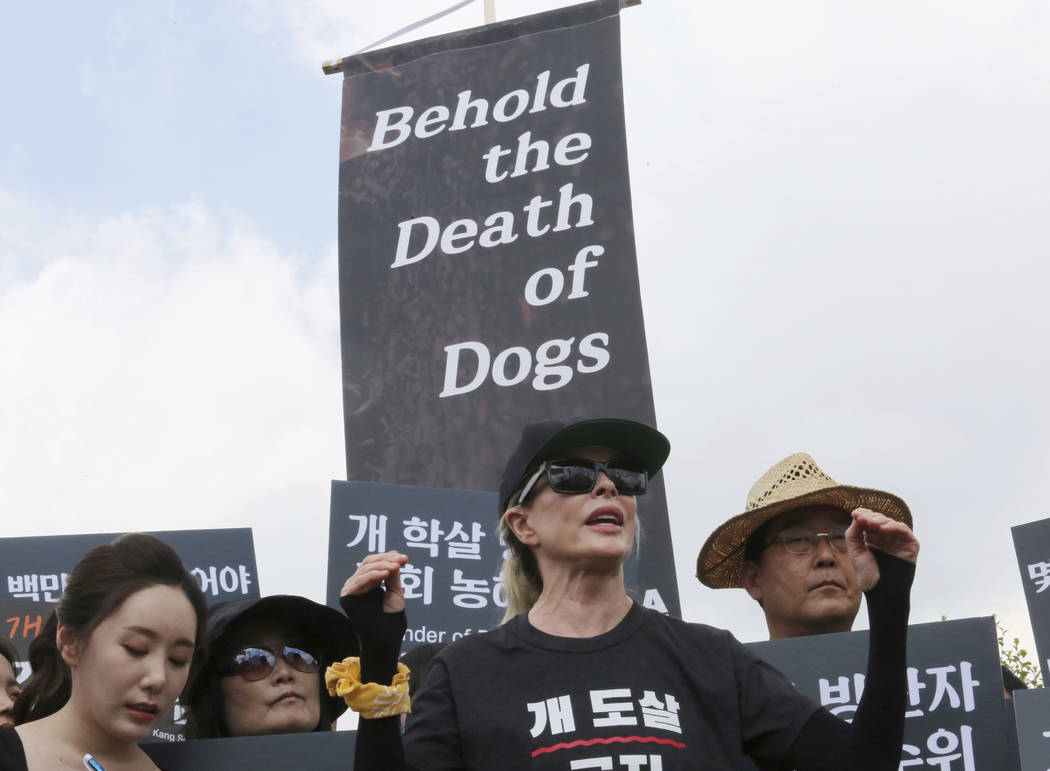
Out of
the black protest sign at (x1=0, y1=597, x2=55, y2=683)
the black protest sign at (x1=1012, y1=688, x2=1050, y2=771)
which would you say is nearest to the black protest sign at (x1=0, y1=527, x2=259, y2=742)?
the black protest sign at (x1=0, y1=597, x2=55, y2=683)

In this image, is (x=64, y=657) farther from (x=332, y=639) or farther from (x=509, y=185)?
(x=509, y=185)

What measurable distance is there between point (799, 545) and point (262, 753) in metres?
1.69

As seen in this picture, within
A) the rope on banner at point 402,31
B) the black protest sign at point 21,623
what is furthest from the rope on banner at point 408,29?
the black protest sign at point 21,623

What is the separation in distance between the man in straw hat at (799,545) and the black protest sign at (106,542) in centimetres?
156

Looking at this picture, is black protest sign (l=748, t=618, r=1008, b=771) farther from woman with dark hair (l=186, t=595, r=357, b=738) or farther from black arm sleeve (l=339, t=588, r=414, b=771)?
black arm sleeve (l=339, t=588, r=414, b=771)

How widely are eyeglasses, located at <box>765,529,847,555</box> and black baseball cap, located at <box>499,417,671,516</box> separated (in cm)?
127

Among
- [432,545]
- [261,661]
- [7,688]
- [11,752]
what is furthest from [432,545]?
[11,752]

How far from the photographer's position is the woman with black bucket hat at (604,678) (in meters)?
2.22

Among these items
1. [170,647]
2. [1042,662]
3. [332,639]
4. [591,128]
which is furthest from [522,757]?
[591,128]

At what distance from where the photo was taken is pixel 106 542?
4.43 meters

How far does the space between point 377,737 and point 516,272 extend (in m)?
4.12

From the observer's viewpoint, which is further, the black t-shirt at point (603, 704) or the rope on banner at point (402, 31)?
the rope on banner at point (402, 31)

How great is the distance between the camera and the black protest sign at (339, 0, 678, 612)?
5891mm

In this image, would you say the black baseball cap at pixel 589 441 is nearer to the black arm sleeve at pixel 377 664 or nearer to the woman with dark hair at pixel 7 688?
the black arm sleeve at pixel 377 664
